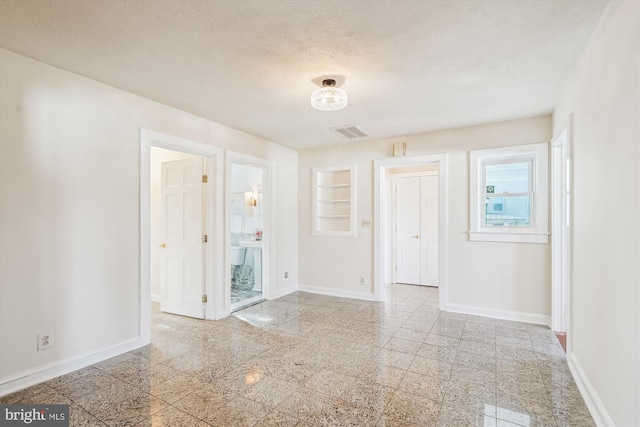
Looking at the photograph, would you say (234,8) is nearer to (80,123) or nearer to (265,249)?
(80,123)

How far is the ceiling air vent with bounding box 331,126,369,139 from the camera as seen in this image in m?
4.22

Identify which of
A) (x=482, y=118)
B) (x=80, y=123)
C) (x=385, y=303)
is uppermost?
(x=482, y=118)

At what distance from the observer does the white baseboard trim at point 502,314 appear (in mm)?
3711

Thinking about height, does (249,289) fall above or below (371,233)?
below

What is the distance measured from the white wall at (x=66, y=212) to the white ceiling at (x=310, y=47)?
0.25 metres

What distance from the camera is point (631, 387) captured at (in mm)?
1514

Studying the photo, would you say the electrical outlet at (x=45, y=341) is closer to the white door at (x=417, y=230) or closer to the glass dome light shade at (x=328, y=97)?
the glass dome light shade at (x=328, y=97)

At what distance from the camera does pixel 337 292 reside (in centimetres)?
513

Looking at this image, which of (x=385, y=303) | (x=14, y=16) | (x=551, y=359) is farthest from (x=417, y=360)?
(x=14, y=16)

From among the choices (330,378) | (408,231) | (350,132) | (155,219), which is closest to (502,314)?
(408,231)

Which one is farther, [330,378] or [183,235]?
[183,235]

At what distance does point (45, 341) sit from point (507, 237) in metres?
4.71

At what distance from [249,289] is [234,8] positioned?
13.8 ft

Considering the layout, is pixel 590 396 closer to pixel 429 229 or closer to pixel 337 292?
pixel 337 292
